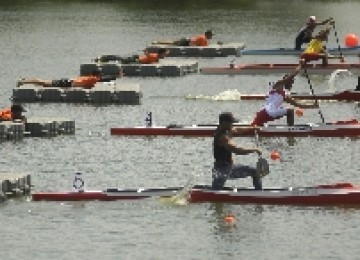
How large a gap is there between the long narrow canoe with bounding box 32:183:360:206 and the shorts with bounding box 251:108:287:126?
1279 centimetres

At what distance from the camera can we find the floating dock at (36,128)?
5684 cm

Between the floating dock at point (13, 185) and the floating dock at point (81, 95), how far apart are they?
2234cm

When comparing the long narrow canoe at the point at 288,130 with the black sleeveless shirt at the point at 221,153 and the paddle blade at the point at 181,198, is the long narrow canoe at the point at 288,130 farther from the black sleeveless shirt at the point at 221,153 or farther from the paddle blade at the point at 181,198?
the black sleeveless shirt at the point at 221,153

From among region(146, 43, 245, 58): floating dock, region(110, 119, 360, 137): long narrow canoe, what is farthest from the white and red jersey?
region(146, 43, 245, 58): floating dock

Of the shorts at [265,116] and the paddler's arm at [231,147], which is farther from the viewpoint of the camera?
the shorts at [265,116]

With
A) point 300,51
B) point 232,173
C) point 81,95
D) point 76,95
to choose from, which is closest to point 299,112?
point 81,95

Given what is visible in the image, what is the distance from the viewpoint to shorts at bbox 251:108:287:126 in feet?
189

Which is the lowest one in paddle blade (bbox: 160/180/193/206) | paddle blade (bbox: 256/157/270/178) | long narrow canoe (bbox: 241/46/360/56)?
paddle blade (bbox: 160/180/193/206)

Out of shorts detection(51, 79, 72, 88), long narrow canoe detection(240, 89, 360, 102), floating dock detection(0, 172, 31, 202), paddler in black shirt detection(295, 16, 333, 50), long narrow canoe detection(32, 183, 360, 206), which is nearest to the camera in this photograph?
long narrow canoe detection(32, 183, 360, 206)

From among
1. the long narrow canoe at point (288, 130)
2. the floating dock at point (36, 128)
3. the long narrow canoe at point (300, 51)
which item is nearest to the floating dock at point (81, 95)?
the floating dock at point (36, 128)

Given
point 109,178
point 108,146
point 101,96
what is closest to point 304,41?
point 101,96

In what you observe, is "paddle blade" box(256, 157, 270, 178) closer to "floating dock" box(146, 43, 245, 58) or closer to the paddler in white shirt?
the paddler in white shirt

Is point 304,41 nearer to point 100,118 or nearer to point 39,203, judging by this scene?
point 100,118

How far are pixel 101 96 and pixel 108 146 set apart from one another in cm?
1238
